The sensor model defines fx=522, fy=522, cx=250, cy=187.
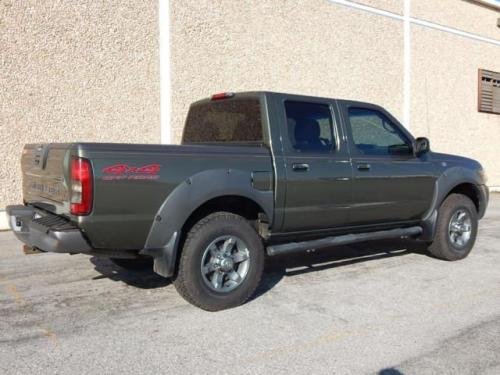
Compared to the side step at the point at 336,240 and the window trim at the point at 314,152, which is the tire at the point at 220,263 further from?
the window trim at the point at 314,152

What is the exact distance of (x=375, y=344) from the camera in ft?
12.0

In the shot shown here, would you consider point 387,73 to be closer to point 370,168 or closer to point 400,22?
point 400,22

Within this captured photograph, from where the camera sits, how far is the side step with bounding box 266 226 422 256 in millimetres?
4785

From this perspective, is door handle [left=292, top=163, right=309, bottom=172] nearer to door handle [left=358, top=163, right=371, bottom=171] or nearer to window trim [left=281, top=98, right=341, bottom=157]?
window trim [left=281, top=98, right=341, bottom=157]

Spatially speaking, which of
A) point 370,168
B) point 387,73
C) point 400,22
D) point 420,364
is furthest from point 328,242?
point 400,22

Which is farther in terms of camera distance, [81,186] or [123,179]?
[123,179]

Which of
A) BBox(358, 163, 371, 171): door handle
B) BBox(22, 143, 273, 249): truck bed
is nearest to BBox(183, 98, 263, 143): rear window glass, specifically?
BBox(22, 143, 273, 249): truck bed

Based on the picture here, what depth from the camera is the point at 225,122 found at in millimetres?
5242

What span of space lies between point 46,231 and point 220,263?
1388 millimetres

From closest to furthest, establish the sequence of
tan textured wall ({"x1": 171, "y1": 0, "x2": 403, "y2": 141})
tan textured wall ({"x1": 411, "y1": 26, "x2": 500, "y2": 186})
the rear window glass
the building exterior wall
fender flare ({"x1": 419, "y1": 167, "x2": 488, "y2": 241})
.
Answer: the rear window glass
fender flare ({"x1": 419, "y1": 167, "x2": 488, "y2": 241})
the building exterior wall
tan textured wall ({"x1": 171, "y1": 0, "x2": 403, "y2": 141})
tan textured wall ({"x1": 411, "y1": 26, "x2": 500, "y2": 186})

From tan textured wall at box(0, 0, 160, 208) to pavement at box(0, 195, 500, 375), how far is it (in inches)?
108

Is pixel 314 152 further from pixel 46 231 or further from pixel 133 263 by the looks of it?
pixel 46 231

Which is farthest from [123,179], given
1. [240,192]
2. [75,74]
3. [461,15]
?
[461,15]

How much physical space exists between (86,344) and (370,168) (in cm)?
323
